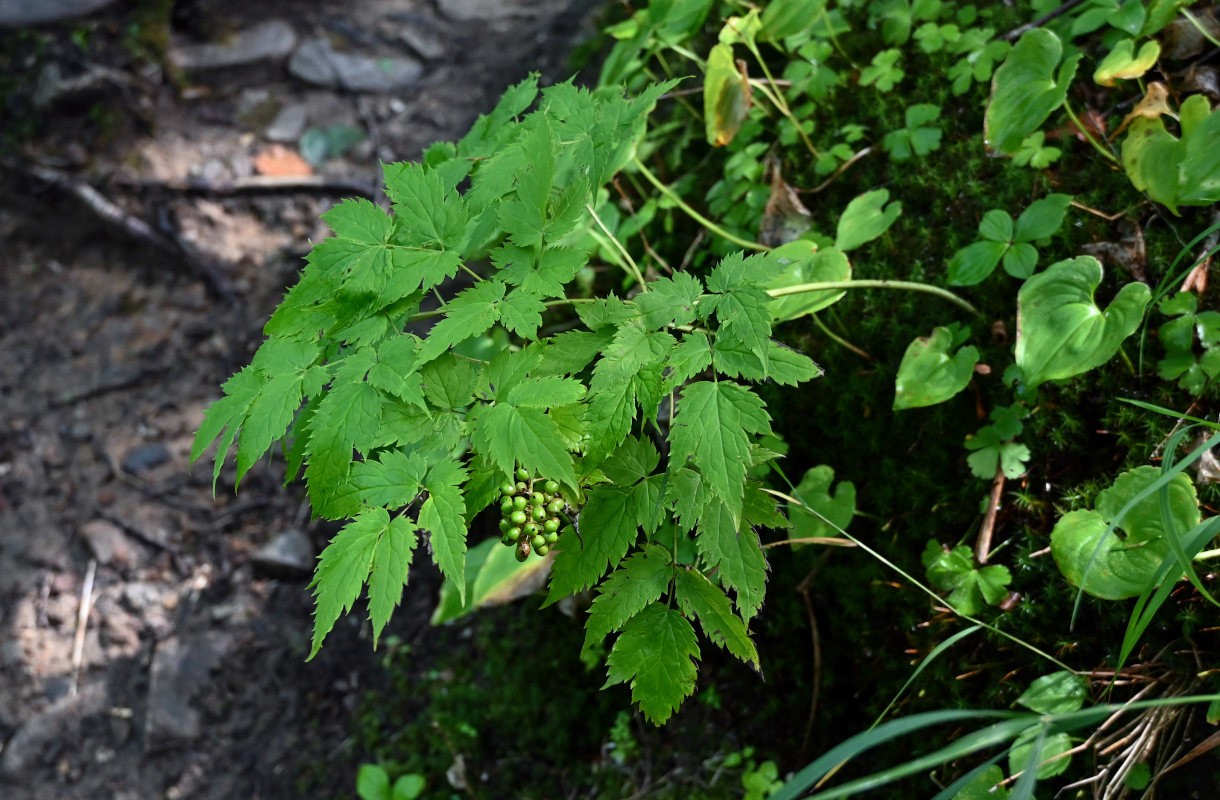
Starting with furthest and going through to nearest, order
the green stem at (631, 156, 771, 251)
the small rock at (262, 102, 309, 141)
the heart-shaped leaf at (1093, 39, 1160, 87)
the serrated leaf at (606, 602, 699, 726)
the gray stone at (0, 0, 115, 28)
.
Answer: the small rock at (262, 102, 309, 141) < the gray stone at (0, 0, 115, 28) < the green stem at (631, 156, 771, 251) < the heart-shaped leaf at (1093, 39, 1160, 87) < the serrated leaf at (606, 602, 699, 726)

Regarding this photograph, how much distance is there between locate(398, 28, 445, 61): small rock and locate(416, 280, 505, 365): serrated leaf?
4.41m

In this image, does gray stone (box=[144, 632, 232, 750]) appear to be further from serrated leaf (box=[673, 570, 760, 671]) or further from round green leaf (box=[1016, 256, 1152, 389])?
round green leaf (box=[1016, 256, 1152, 389])

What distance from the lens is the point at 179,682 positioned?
325 cm

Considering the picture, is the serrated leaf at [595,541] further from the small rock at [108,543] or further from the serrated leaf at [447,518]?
the small rock at [108,543]

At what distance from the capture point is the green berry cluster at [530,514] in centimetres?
143

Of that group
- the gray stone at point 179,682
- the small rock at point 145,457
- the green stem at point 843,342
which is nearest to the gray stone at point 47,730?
the gray stone at point 179,682

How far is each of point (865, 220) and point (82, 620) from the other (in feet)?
12.2

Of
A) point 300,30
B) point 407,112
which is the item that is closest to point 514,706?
point 407,112

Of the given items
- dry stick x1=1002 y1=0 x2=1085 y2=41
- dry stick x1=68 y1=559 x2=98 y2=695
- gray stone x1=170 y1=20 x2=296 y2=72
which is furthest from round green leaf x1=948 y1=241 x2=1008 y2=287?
gray stone x1=170 y1=20 x2=296 y2=72

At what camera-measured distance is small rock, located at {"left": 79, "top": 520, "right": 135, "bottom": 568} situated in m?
3.63

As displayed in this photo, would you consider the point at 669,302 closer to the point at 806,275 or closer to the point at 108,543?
the point at 806,275

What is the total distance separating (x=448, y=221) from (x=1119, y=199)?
1806 mm

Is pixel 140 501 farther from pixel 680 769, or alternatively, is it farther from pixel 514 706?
pixel 680 769

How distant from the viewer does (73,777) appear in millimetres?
3094
